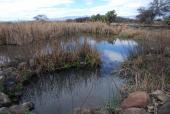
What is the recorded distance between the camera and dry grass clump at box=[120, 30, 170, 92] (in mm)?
5855

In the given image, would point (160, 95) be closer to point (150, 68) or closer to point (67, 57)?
point (150, 68)

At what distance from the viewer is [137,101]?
5.06m

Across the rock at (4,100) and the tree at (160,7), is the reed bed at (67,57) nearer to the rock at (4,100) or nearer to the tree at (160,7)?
the rock at (4,100)

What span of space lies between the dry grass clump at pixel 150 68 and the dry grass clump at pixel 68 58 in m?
1.30

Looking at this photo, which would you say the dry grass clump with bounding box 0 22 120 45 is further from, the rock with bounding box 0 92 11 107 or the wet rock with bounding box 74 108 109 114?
the wet rock with bounding box 74 108 109 114

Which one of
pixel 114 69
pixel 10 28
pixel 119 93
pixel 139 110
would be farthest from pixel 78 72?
pixel 10 28

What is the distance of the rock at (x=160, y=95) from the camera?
512 cm

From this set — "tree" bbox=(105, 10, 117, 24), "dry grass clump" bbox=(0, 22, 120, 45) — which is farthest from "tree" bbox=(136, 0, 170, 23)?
"dry grass clump" bbox=(0, 22, 120, 45)

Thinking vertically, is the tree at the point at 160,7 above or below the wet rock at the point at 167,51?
above

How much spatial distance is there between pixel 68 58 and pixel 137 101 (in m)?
4.53

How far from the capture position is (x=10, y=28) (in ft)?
46.0

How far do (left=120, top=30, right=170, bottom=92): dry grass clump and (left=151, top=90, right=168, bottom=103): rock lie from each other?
30 centimetres

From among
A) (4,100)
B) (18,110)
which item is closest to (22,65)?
(4,100)

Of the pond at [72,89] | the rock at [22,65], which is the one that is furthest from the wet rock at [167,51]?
the rock at [22,65]
